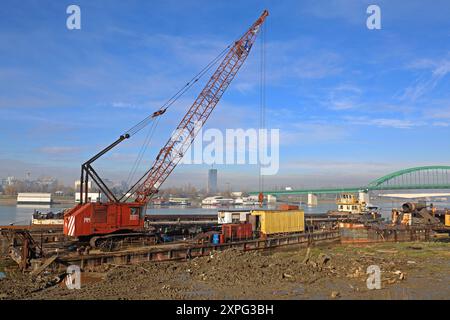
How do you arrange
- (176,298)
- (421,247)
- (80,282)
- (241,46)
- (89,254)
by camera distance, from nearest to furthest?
(176,298) < (80,282) < (89,254) < (421,247) < (241,46)

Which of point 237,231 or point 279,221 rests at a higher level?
point 279,221

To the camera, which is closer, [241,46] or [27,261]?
[27,261]

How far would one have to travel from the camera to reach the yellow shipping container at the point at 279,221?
38.7m

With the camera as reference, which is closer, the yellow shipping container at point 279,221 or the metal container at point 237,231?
the metal container at point 237,231

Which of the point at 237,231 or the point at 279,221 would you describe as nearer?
the point at 237,231

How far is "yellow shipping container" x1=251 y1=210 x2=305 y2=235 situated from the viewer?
3869 centimetres

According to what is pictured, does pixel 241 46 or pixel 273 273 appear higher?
pixel 241 46

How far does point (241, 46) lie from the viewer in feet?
136

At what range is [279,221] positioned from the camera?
40062 millimetres

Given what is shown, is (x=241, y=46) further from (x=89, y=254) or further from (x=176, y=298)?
(x=176, y=298)

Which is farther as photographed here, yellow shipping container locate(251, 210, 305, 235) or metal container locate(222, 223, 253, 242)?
yellow shipping container locate(251, 210, 305, 235)
